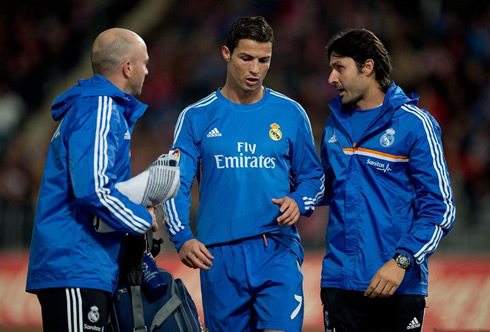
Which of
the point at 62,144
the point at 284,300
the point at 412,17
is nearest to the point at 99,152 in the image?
the point at 62,144

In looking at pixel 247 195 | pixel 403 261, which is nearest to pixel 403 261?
pixel 403 261

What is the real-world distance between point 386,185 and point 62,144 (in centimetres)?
186

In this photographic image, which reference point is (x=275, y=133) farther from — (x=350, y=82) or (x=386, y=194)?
(x=386, y=194)

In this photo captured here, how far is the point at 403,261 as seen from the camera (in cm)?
497

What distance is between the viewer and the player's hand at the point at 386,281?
492 cm

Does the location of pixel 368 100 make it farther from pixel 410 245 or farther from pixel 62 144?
pixel 62 144

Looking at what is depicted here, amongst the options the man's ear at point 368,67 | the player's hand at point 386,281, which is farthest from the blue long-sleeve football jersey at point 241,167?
the player's hand at point 386,281

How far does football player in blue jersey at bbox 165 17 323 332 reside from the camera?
5.34 metres

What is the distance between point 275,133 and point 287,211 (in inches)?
21.5

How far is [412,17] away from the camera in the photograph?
1491 centimetres

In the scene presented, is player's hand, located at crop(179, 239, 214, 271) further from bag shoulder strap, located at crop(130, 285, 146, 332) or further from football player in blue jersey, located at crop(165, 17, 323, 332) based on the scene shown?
bag shoulder strap, located at crop(130, 285, 146, 332)

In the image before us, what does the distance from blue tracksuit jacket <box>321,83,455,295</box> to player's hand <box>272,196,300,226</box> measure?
0.28 m

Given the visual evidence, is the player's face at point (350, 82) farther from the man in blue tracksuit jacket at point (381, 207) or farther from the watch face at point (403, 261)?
the watch face at point (403, 261)

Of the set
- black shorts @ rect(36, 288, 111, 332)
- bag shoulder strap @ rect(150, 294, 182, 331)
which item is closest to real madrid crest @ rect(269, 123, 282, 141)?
bag shoulder strap @ rect(150, 294, 182, 331)
